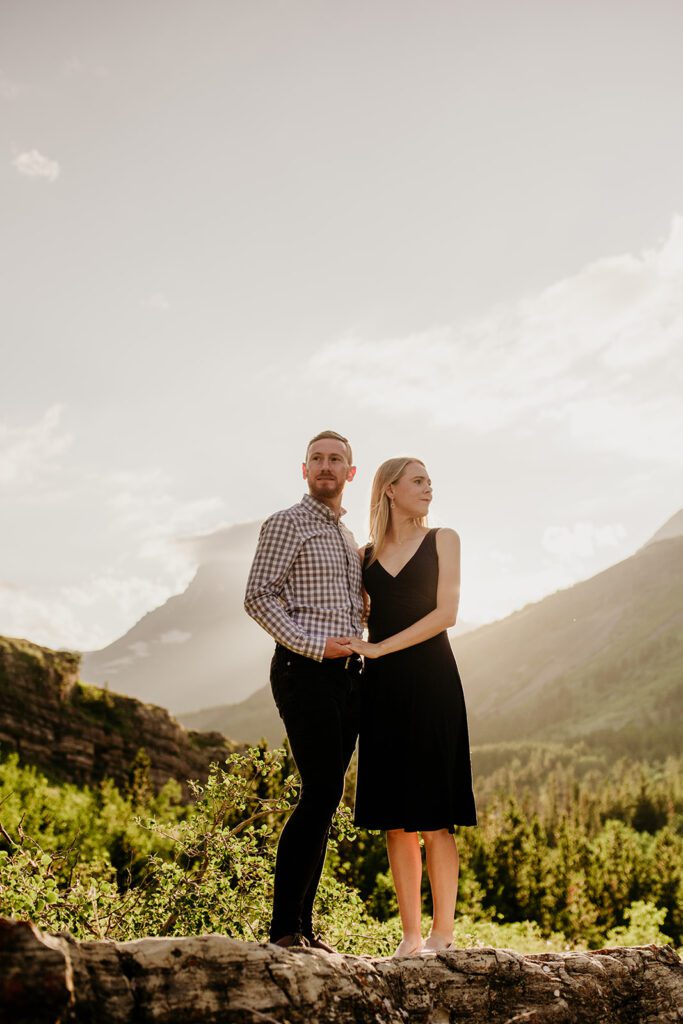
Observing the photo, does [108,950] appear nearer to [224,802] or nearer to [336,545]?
[336,545]

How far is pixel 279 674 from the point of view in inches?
190

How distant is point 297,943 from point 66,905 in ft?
13.3

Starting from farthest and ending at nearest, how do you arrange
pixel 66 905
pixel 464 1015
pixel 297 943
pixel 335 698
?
pixel 66 905 < pixel 335 698 < pixel 297 943 < pixel 464 1015

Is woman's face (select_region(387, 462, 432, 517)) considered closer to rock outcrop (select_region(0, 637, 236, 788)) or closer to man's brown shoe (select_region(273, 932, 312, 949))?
man's brown shoe (select_region(273, 932, 312, 949))

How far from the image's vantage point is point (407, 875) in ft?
16.6

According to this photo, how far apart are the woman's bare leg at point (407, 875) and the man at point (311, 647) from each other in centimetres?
61

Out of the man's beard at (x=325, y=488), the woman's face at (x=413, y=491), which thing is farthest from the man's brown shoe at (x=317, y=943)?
the woman's face at (x=413, y=491)

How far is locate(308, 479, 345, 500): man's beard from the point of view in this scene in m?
5.21

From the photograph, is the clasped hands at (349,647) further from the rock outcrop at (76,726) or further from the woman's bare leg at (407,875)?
the rock outcrop at (76,726)

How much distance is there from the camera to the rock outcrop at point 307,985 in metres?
2.96

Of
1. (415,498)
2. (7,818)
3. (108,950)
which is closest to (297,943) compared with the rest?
(108,950)

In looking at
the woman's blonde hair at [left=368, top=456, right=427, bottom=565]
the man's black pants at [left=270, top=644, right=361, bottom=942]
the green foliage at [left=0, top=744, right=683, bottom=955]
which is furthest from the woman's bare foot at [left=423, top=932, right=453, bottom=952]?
the green foliage at [left=0, top=744, right=683, bottom=955]

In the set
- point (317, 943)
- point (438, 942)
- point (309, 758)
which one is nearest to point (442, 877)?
point (438, 942)

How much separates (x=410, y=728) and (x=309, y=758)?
0.89 m
